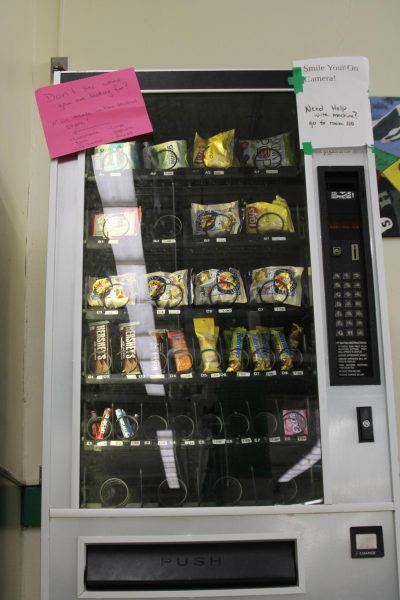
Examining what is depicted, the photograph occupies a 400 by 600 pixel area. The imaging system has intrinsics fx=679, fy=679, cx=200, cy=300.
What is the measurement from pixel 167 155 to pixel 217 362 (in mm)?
734

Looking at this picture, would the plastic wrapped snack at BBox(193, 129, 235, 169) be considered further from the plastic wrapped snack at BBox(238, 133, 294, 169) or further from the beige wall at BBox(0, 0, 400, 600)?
the beige wall at BBox(0, 0, 400, 600)

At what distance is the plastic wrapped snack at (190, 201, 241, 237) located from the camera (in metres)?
2.31

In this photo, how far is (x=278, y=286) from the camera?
7.27 ft

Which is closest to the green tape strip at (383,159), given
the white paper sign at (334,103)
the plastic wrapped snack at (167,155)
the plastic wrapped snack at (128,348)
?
the white paper sign at (334,103)

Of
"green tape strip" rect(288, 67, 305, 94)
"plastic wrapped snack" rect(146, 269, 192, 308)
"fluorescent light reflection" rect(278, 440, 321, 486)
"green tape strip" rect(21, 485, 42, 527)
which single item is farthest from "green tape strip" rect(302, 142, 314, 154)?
"green tape strip" rect(21, 485, 42, 527)

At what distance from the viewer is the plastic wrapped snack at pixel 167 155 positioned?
2342mm

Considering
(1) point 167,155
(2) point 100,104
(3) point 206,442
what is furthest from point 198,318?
(2) point 100,104

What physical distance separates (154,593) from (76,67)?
2.13m

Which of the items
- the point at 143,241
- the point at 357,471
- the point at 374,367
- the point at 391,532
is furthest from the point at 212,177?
the point at 391,532

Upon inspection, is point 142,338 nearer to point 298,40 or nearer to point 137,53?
point 137,53

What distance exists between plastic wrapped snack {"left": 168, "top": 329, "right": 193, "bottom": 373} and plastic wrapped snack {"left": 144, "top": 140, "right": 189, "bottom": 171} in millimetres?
576

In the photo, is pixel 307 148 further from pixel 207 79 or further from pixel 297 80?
pixel 207 79

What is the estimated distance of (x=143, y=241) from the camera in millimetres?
2266

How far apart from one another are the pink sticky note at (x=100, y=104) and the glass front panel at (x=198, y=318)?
7cm
